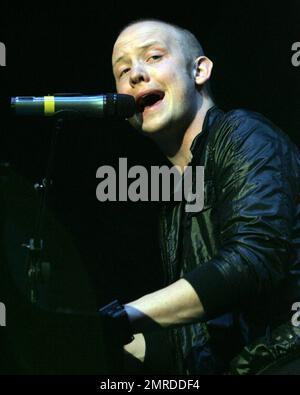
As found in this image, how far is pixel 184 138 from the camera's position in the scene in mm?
2188

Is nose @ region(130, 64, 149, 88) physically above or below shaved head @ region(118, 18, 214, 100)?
below

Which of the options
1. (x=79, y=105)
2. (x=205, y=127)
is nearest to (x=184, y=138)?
(x=205, y=127)

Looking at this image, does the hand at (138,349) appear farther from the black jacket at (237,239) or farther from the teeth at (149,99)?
the teeth at (149,99)

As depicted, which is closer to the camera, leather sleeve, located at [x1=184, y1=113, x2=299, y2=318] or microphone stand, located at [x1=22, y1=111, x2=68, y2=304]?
leather sleeve, located at [x1=184, y1=113, x2=299, y2=318]

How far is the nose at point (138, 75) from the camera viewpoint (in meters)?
2.12

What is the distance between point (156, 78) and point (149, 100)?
0.09m

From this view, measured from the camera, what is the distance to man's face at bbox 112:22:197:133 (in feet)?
6.98

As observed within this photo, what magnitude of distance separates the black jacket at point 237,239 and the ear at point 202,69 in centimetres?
17

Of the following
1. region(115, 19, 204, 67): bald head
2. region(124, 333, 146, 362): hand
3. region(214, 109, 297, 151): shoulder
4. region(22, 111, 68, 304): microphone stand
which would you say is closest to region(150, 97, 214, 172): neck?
region(115, 19, 204, 67): bald head

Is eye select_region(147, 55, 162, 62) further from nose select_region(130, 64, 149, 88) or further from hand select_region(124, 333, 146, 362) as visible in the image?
hand select_region(124, 333, 146, 362)

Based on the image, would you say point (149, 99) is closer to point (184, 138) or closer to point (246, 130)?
point (184, 138)

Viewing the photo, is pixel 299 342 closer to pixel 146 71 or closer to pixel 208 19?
pixel 146 71

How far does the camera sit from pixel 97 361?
1485 millimetres

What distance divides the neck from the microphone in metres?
0.33
